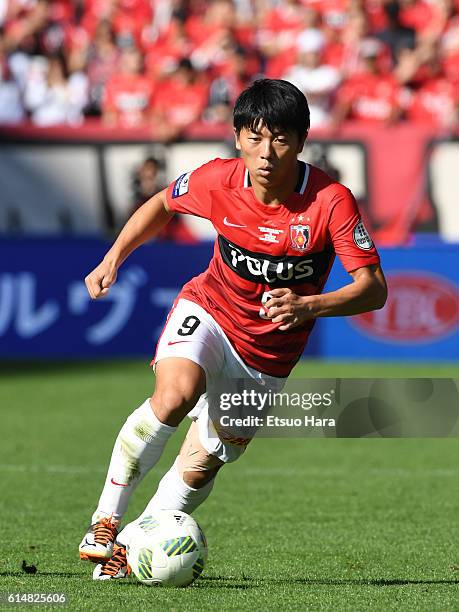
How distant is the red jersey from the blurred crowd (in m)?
9.91

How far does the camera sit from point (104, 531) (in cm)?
535

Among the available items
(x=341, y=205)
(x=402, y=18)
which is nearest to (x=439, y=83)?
(x=402, y=18)

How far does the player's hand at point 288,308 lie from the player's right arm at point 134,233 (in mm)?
973

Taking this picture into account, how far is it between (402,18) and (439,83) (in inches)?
57.3

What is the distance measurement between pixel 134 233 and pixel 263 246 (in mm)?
627

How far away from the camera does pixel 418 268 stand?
1424 cm

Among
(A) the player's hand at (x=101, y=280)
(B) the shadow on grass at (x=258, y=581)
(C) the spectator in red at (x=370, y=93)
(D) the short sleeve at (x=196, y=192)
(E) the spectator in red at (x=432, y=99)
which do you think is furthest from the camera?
(E) the spectator in red at (x=432, y=99)

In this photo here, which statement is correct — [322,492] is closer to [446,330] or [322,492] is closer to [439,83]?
[446,330]

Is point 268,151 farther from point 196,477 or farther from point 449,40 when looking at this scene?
point 449,40

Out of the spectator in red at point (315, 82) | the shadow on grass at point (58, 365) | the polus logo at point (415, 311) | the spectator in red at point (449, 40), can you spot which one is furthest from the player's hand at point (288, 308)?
the spectator in red at point (449, 40)

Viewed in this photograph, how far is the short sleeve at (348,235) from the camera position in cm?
517

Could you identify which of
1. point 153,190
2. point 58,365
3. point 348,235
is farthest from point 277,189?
point 153,190

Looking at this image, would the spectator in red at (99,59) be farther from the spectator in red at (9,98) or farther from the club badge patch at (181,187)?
the club badge patch at (181,187)

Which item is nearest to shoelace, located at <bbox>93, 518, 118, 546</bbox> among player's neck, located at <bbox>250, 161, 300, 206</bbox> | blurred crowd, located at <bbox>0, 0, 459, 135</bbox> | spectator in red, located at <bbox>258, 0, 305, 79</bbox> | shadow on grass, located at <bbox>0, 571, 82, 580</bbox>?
shadow on grass, located at <bbox>0, 571, 82, 580</bbox>
